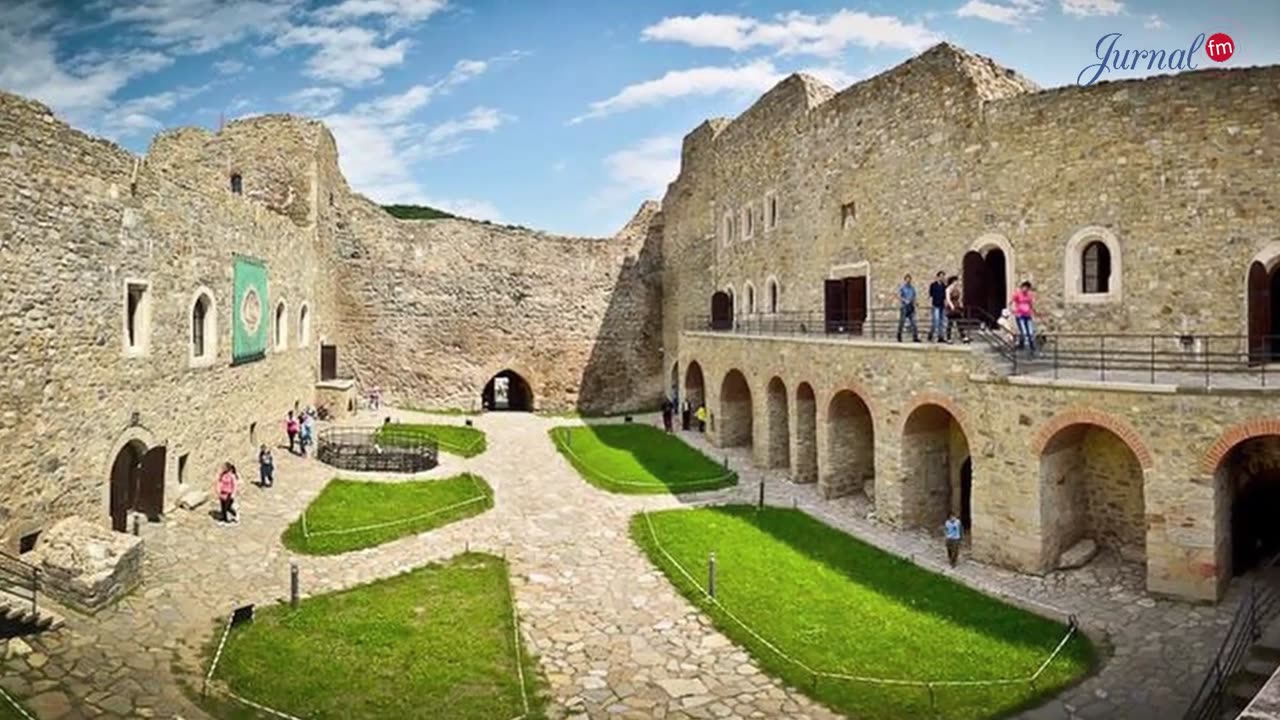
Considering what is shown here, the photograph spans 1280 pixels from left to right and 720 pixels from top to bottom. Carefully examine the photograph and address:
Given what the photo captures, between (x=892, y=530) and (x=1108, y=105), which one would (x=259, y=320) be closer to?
(x=892, y=530)

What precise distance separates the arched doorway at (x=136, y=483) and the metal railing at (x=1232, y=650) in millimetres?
16717

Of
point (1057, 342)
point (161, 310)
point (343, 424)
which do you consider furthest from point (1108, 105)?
point (343, 424)

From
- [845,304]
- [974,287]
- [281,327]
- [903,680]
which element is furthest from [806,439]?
[281,327]

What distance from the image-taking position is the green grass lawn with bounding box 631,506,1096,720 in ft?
33.7

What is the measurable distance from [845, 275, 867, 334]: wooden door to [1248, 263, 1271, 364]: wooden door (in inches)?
373

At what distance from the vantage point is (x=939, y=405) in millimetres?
16703

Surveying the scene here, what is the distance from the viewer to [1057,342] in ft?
59.9

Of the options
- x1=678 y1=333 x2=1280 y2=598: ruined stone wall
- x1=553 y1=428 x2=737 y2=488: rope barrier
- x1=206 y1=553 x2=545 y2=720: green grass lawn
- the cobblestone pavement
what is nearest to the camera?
x1=206 y1=553 x2=545 y2=720: green grass lawn

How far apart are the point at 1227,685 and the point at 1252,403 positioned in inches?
179

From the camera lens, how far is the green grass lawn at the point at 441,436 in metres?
26.7

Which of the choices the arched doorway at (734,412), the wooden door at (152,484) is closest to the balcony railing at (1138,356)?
the arched doorway at (734,412)

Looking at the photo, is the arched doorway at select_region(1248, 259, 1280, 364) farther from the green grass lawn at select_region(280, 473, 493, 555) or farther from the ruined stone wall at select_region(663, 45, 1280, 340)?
the green grass lawn at select_region(280, 473, 493, 555)

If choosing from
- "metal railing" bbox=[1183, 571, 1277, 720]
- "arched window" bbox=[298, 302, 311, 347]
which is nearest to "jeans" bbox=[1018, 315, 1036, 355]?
"metal railing" bbox=[1183, 571, 1277, 720]

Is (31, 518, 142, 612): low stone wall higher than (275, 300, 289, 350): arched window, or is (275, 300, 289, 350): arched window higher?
(275, 300, 289, 350): arched window
